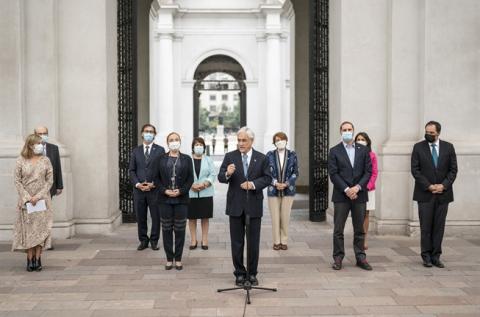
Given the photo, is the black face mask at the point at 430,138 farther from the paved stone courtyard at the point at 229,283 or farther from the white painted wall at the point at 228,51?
the white painted wall at the point at 228,51

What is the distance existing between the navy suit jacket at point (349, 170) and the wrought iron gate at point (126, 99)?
16.5 ft

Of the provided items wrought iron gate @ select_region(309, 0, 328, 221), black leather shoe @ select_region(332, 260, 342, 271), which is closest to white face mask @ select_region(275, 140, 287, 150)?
black leather shoe @ select_region(332, 260, 342, 271)

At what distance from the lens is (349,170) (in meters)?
7.18

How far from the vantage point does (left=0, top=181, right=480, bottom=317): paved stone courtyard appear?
557 centimetres

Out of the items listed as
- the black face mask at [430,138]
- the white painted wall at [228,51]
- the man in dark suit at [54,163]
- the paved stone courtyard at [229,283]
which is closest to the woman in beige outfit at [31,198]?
the paved stone courtyard at [229,283]

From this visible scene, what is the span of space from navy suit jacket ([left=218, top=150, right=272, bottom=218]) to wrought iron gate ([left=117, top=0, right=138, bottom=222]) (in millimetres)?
5159

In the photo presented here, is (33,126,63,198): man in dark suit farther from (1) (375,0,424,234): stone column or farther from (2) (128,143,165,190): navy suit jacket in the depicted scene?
(1) (375,0,424,234): stone column

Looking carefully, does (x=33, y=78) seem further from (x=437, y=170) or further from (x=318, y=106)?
(x=437, y=170)

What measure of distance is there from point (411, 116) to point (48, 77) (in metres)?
5.74

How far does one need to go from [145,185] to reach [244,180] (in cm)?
252

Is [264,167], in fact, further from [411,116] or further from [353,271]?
[411,116]

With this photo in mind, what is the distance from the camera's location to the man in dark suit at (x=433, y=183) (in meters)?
7.34

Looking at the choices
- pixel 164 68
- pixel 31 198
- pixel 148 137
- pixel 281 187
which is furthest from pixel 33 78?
pixel 164 68

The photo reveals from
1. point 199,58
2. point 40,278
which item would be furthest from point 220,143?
point 40,278
